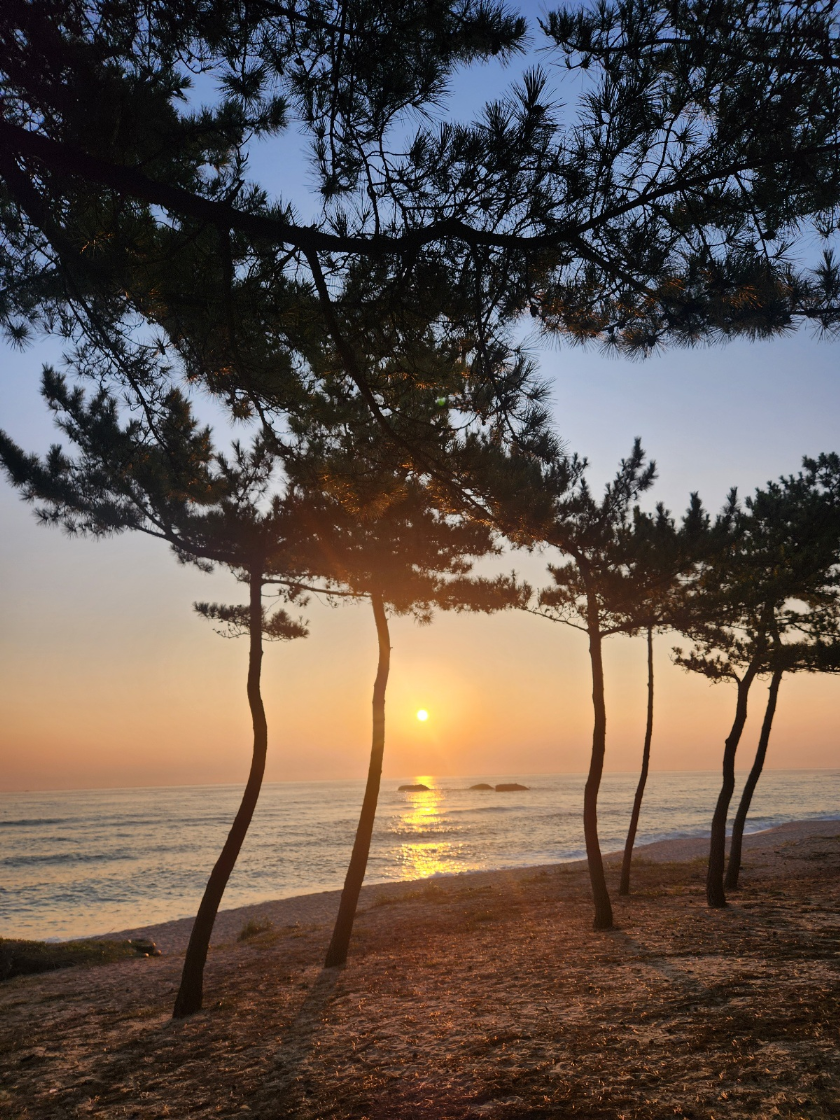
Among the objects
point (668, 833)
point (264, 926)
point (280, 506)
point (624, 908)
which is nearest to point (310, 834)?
point (668, 833)

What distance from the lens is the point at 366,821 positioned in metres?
10.0

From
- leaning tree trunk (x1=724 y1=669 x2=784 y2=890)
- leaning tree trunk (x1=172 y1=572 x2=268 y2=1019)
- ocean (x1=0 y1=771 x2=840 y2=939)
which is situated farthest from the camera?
ocean (x1=0 y1=771 x2=840 y2=939)

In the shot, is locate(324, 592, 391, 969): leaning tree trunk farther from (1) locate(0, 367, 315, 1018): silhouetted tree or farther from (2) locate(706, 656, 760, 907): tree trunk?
(2) locate(706, 656, 760, 907): tree trunk

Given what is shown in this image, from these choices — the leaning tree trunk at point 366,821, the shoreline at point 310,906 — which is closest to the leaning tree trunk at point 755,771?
the leaning tree trunk at point 366,821

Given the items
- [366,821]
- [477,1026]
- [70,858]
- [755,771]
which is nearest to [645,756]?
[755,771]

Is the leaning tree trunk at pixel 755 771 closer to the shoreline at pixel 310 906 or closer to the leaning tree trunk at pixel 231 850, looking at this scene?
the shoreline at pixel 310 906

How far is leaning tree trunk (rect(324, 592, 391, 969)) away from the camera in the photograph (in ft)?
31.0

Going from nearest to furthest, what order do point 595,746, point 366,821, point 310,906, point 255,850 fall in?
1. point 366,821
2. point 595,746
3. point 310,906
4. point 255,850

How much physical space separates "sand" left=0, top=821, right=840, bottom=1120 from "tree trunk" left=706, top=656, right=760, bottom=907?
1.13ft

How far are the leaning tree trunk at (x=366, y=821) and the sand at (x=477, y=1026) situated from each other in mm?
401

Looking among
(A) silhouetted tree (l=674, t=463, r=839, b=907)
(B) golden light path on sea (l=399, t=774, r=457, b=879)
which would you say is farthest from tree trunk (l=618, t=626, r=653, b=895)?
(B) golden light path on sea (l=399, t=774, r=457, b=879)

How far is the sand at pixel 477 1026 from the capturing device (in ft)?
13.2

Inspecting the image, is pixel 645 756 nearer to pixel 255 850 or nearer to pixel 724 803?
pixel 724 803

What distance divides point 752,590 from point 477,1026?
25.9 feet
